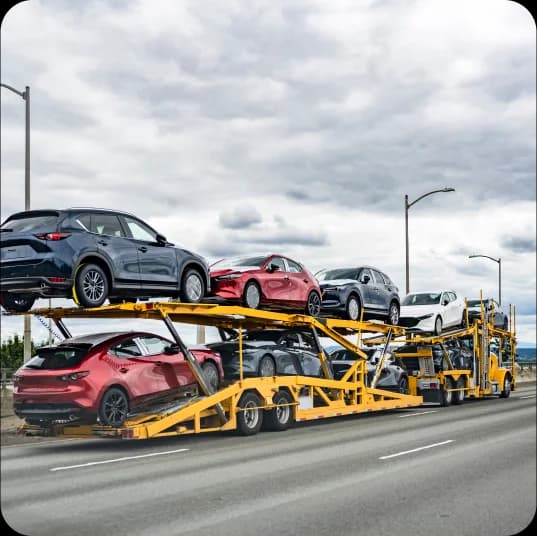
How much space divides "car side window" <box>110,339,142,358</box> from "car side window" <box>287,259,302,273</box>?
473cm

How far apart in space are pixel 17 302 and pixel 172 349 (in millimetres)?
2512

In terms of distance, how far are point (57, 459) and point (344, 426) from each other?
335 inches

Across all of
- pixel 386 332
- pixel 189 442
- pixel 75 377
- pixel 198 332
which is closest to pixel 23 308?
pixel 75 377

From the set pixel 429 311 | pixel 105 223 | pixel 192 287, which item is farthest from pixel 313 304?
pixel 429 311

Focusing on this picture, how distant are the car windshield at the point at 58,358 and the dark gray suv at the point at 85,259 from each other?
2.47 feet

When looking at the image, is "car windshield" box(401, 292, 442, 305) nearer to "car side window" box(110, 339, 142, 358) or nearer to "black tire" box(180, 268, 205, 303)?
"black tire" box(180, 268, 205, 303)

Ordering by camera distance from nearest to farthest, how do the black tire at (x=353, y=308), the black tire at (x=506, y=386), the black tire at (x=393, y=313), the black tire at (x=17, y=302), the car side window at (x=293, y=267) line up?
the black tire at (x=17, y=302), the car side window at (x=293, y=267), the black tire at (x=353, y=308), the black tire at (x=393, y=313), the black tire at (x=506, y=386)

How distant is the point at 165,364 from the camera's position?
42.1 ft

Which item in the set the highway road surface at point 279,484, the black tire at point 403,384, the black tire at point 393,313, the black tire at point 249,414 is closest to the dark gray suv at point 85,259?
the highway road surface at point 279,484

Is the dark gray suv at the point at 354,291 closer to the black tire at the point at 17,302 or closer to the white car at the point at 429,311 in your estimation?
the white car at the point at 429,311

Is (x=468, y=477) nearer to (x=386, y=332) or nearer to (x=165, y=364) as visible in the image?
(x=165, y=364)

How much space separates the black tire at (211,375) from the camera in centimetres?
1402

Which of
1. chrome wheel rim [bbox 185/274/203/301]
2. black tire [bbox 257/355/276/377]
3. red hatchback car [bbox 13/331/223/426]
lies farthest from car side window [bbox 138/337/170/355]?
black tire [bbox 257/355/276/377]

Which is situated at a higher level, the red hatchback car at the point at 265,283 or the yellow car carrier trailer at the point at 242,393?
the red hatchback car at the point at 265,283
